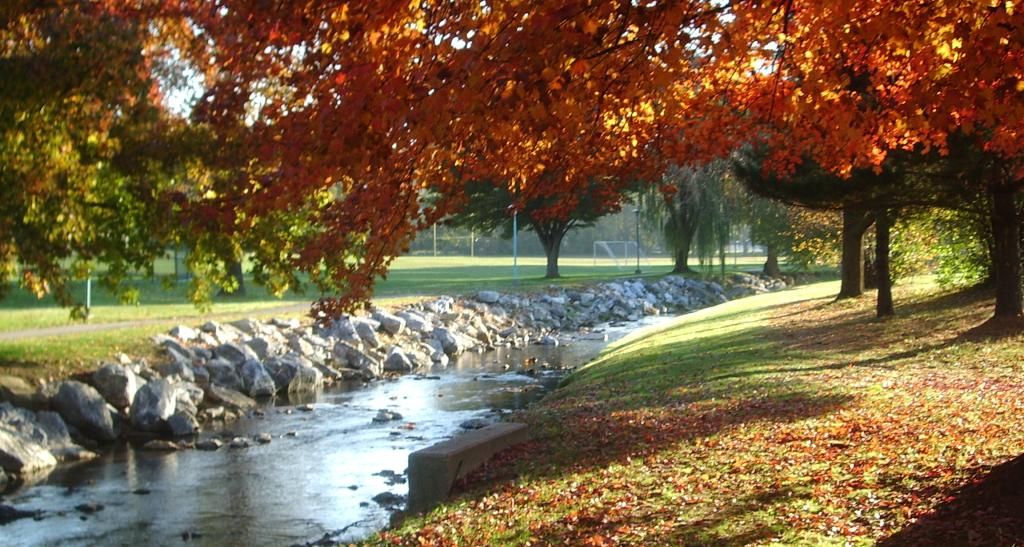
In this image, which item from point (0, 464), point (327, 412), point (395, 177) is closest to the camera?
point (395, 177)

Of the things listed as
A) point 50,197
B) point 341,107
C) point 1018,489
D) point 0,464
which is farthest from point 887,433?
point 0,464

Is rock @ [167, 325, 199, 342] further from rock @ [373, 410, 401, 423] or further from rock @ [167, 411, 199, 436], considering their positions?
rock @ [373, 410, 401, 423]

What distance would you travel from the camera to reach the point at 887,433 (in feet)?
31.0

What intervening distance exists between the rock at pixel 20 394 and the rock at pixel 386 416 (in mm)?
5478

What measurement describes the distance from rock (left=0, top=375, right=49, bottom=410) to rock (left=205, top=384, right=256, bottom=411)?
3.24 meters

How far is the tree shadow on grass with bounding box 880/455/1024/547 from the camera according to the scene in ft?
20.4

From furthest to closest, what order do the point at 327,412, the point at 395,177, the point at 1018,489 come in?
the point at 327,412 < the point at 395,177 < the point at 1018,489

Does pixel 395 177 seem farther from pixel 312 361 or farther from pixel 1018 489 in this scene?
pixel 312 361

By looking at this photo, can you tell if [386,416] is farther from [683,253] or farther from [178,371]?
[683,253]

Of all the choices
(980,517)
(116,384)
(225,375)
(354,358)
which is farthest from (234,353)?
(980,517)

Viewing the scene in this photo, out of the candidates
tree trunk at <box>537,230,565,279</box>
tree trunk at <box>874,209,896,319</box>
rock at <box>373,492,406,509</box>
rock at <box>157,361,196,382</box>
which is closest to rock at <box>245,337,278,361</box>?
rock at <box>157,361,196,382</box>

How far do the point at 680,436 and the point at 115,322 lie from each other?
58.3 ft

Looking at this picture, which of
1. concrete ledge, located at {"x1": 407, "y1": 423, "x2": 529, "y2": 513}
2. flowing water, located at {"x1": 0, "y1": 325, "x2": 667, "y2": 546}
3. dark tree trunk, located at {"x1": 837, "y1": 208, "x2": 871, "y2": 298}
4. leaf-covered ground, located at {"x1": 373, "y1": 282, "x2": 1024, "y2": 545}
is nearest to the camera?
leaf-covered ground, located at {"x1": 373, "y1": 282, "x2": 1024, "y2": 545}

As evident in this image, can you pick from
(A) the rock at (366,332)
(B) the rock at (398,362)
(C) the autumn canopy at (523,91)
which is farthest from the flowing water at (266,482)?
(A) the rock at (366,332)
